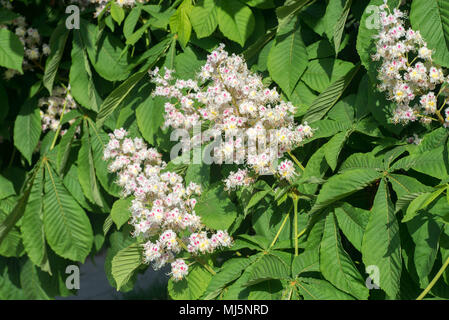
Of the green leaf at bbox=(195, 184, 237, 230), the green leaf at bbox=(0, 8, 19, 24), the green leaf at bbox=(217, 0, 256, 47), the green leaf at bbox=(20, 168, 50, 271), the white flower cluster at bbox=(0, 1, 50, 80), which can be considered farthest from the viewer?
the white flower cluster at bbox=(0, 1, 50, 80)

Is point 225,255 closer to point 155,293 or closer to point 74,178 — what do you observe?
point 74,178

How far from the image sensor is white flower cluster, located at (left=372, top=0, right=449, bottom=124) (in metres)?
1.42

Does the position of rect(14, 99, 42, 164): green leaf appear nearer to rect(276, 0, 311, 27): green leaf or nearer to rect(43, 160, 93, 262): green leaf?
rect(43, 160, 93, 262): green leaf

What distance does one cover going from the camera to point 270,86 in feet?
6.36

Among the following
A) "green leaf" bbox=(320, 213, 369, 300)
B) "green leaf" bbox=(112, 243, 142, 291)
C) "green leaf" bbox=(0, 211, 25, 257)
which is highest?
"green leaf" bbox=(320, 213, 369, 300)

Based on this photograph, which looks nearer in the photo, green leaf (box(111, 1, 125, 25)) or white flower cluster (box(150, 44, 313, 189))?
white flower cluster (box(150, 44, 313, 189))

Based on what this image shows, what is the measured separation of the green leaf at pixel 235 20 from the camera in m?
1.84

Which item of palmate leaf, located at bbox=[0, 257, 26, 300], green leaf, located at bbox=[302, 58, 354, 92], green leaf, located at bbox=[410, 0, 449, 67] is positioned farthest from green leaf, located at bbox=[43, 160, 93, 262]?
green leaf, located at bbox=[410, 0, 449, 67]

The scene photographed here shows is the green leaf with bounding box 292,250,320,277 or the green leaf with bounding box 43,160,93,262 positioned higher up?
the green leaf with bounding box 292,250,320,277

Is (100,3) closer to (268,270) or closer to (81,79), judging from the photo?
(81,79)

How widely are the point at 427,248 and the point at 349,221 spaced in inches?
8.9

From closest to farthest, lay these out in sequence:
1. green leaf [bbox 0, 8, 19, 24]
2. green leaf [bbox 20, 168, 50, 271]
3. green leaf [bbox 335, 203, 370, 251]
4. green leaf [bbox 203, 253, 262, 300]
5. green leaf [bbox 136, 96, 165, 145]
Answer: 1. green leaf [bbox 335, 203, 370, 251]
2. green leaf [bbox 203, 253, 262, 300]
3. green leaf [bbox 136, 96, 165, 145]
4. green leaf [bbox 20, 168, 50, 271]
5. green leaf [bbox 0, 8, 19, 24]

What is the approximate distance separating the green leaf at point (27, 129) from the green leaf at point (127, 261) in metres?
0.79

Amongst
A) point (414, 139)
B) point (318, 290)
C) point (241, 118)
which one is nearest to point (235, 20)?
point (241, 118)
